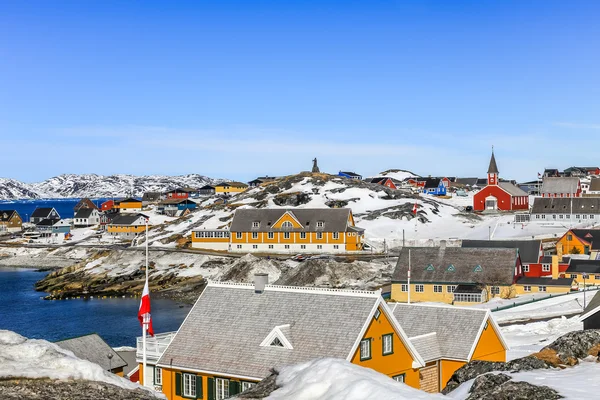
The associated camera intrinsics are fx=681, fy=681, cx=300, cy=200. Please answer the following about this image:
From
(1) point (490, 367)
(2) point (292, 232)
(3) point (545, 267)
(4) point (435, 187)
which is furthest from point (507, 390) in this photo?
(4) point (435, 187)

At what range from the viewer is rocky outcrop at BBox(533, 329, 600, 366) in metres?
16.3

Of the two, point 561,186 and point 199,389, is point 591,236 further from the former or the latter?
point 199,389

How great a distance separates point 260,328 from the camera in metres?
26.5

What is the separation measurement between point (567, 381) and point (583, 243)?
3177 inches

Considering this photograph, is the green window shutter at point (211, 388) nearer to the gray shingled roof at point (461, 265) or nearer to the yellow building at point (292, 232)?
the gray shingled roof at point (461, 265)

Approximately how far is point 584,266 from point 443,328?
48.0m

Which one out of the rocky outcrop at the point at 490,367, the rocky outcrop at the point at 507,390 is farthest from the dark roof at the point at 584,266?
the rocky outcrop at the point at 507,390

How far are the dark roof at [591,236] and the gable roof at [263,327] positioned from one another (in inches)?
2645

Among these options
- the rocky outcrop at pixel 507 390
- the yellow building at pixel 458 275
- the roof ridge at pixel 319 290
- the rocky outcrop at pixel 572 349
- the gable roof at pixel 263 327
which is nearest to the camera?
Result: the rocky outcrop at pixel 507 390

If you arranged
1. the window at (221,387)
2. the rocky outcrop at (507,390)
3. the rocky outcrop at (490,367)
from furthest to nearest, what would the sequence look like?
the window at (221,387) < the rocky outcrop at (490,367) < the rocky outcrop at (507,390)

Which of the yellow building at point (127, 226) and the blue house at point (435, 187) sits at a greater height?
the blue house at point (435, 187)

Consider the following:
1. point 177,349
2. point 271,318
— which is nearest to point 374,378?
point 271,318

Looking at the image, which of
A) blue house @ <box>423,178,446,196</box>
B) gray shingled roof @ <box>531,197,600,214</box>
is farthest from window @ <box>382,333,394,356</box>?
blue house @ <box>423,178,446,196</box>

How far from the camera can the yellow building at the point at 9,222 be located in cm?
18562
